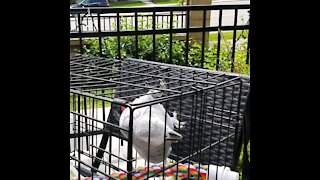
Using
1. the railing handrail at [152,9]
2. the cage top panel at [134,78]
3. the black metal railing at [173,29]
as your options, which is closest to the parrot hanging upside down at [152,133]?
the cage top panel at [134,78]

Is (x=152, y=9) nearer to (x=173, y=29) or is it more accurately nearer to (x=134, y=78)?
(x=173, y=29)

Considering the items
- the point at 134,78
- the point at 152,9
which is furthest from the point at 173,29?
the point at 134,78

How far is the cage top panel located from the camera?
1.29 meters

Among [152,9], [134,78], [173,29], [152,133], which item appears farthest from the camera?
[173,29]

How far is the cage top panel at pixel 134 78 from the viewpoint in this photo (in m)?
1.29

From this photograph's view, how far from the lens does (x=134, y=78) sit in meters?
1.50

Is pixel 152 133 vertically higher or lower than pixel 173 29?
lower

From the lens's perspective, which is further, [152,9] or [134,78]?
[152,9]

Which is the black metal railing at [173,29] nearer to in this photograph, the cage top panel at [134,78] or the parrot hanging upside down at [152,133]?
the cage top panel at [134,78]

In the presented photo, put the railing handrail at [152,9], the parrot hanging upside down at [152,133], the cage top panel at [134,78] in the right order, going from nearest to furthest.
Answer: the parrot hanging upside down at [152,133], the cage top panel at [134,78], the railing handrail at [152,9]

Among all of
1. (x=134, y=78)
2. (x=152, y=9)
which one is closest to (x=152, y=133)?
(x=134, y=78)

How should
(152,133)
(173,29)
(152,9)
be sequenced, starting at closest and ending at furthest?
(152,133), (152,9), (173,29)
